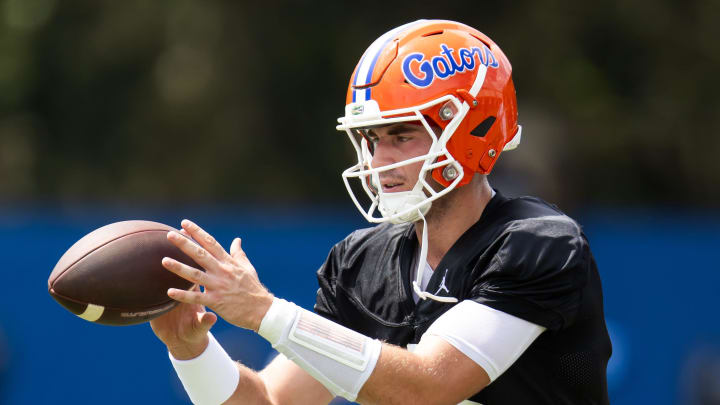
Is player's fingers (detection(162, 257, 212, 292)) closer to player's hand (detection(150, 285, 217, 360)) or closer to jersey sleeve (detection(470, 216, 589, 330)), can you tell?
player's hand (detection(150, 285, 217, 360))

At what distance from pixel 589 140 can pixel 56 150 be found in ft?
17.1

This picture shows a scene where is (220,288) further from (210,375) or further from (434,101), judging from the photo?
(434,101)

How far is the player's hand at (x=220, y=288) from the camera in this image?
2.51m

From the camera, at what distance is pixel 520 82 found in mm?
9367

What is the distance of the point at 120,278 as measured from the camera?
2725 millimetres

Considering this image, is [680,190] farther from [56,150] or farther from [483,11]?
[56,150]

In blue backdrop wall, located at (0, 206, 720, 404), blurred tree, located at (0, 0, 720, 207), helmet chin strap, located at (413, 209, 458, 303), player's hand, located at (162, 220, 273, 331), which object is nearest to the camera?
player's hand, located at (162, 220, 273, 331)

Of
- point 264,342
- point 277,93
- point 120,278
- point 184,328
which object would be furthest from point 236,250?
point 277,93

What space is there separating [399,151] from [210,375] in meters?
0.87

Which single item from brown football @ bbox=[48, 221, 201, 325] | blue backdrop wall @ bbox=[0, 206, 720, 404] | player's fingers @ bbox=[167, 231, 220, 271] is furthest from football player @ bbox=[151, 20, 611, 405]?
blue backdrop wall @ bbox=[0, 206, 720, 404]

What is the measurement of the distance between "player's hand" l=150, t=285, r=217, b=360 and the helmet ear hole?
0.94 meters

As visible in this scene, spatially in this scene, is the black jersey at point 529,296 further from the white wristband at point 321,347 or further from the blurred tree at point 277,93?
the blurred tree at point 277,93

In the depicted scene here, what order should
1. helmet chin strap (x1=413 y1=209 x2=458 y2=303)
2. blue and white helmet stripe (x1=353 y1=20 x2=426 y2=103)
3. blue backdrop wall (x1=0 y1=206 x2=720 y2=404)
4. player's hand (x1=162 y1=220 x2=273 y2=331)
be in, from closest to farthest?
player's hand (x1=162 y1=220 x2=273 y2=331)
helmet chin strap (x1=413 y1=209 x2=458 y2=303)
blue and white helmet stripe (x1=353 y1=20 x2=426 y2=103)
blue backdrop wall (x1=0 y1=206 x2=720 y2=404)

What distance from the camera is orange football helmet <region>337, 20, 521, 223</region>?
116 inches
